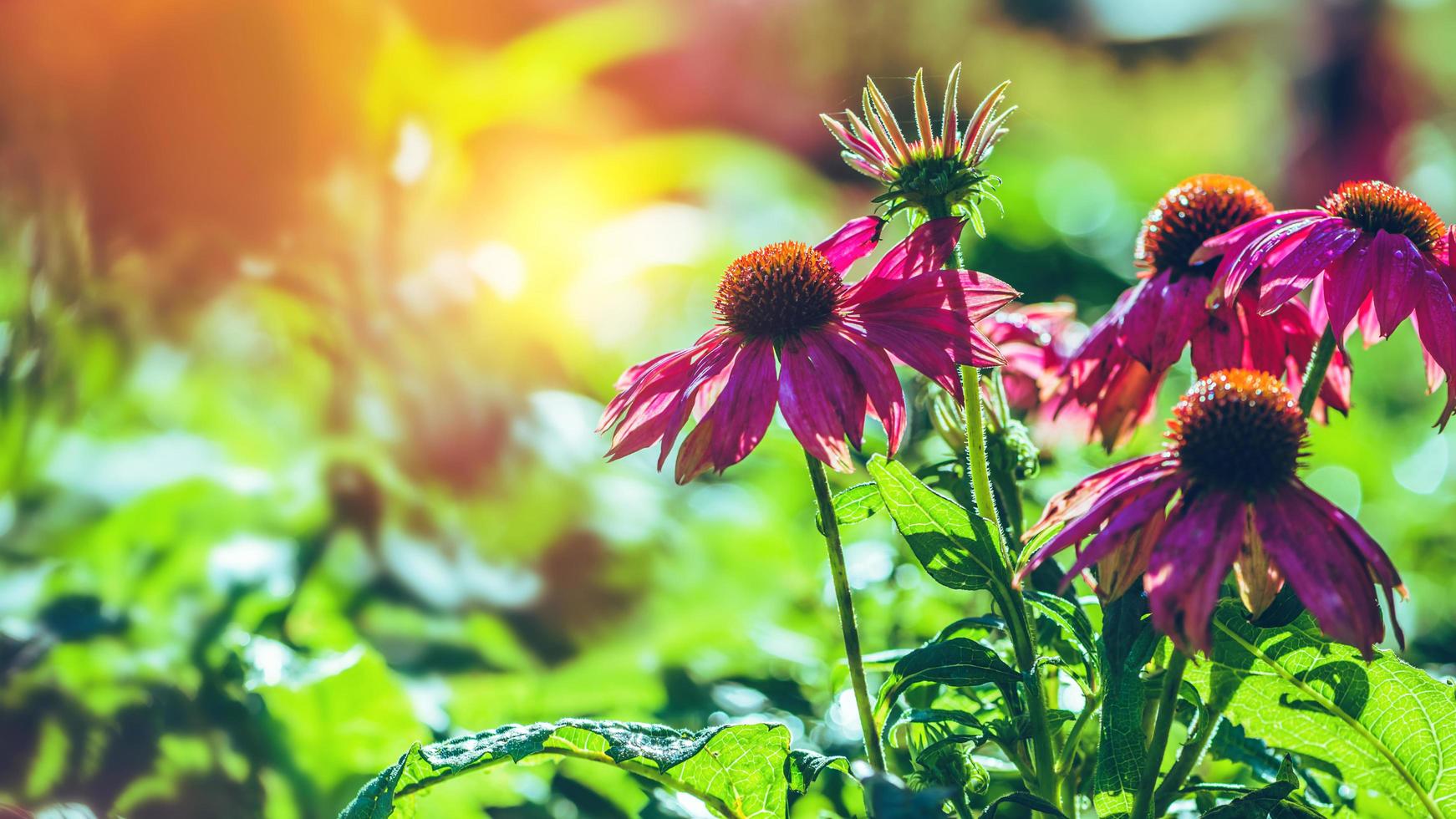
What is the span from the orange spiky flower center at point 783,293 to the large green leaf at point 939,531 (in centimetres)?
7

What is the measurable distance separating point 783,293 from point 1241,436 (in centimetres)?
17

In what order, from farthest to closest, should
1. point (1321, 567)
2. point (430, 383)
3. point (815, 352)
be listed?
point (430, 383)
point (815, 352)
point (1321, 567)

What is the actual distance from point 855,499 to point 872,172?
0.12 metres

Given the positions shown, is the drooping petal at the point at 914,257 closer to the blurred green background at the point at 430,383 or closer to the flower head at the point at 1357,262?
the flower head at the point at 1357,262

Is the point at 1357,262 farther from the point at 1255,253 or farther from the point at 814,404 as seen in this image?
the point at 814,404

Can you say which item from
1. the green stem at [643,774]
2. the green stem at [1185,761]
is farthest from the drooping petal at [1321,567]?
the green stem at [643,774]

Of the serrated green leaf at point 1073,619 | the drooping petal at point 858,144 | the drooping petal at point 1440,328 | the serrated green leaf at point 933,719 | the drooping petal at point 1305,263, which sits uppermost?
the drooping petal at point 858,144

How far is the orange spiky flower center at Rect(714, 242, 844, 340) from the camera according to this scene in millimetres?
445

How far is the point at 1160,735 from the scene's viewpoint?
Result: 384 millimetres

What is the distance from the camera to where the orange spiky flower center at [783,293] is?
1.46 feet

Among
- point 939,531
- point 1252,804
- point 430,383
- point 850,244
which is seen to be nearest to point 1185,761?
point 1252,804

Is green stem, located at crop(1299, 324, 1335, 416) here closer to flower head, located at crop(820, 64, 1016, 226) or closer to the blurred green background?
flower head, located at crop(820, 64, 1016, 226)

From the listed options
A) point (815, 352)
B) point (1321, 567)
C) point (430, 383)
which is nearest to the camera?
point (1321, 567)

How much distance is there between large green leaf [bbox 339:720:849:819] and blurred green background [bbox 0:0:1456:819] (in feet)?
0.36
